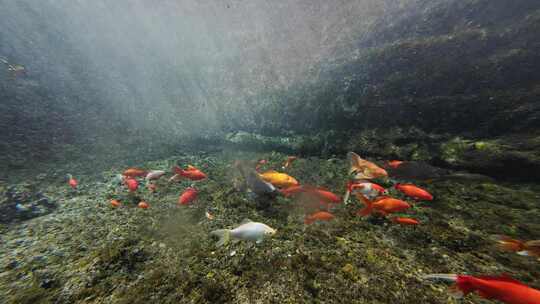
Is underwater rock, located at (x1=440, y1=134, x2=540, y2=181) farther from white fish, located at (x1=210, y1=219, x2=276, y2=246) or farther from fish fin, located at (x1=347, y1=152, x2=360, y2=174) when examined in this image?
white fish, located at (x1=210, y1=219, x2=276, y2=246)

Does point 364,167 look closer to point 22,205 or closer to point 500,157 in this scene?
point 500,157

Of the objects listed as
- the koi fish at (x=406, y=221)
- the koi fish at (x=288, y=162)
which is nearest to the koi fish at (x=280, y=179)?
the koi fish at (x=406, y=221)

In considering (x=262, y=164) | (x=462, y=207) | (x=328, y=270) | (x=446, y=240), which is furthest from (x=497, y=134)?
(x=262, y=164)

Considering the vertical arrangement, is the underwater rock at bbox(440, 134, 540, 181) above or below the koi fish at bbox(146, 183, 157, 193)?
above

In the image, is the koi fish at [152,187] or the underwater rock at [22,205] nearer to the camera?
the underwater rock at [22,205]

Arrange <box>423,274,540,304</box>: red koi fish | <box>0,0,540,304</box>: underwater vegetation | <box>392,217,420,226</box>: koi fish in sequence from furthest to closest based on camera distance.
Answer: <box>392,217,420,226</box>: koi fish < <box>0,0,540,304</box>: underwater vegetation < <box>423,274,540,304</box>: red koi fish

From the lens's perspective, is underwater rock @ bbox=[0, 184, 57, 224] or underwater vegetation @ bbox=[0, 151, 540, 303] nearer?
underwater vegetation @ bbox=[0, 151, 540, 303]

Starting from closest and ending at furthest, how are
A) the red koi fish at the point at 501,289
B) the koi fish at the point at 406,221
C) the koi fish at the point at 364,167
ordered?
the red koi fish at the point at 501,289 < the koi fish at the point at 406,221 < the koi fish at the point at 364,167

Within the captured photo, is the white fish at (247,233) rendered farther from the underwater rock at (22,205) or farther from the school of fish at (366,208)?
the underwater rock at (22,205)

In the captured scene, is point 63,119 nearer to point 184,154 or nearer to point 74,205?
point 184,154

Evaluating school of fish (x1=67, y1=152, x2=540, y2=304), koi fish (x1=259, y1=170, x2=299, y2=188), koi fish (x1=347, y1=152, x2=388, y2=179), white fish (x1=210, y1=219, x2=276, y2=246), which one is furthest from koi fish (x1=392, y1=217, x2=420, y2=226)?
white fish (x1=210, y1=219, x2=276, y2=246)

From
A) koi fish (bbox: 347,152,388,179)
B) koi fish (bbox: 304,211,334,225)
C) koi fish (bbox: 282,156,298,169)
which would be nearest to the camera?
koi fish (bbox: 304,211,334,225)

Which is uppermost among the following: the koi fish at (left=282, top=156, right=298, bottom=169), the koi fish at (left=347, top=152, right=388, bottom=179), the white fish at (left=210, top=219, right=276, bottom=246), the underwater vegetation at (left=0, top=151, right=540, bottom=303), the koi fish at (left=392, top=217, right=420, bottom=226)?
the koi fish at (left=347, top=152, right=388, bottom=179)

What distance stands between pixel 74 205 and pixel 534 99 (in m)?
10.2
